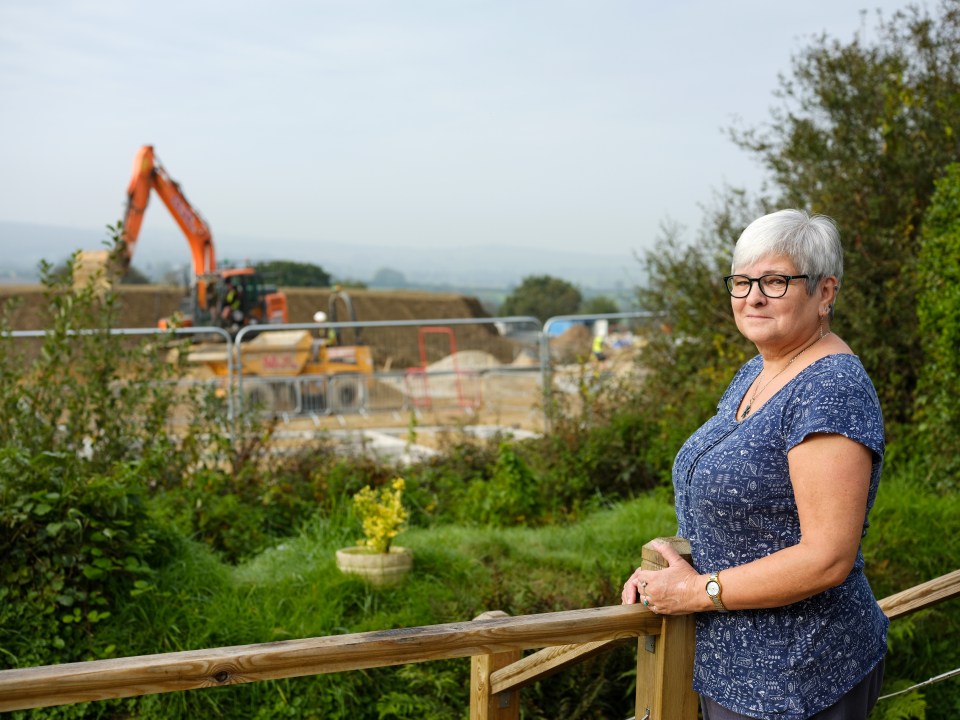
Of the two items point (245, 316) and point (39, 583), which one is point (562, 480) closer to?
point (39, 583)

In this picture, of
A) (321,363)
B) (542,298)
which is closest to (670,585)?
(321,363)

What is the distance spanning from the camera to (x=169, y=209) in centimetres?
1938

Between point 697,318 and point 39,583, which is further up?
point 697,318

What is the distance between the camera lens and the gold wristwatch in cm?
211

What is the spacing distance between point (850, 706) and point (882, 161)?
6.82 metres

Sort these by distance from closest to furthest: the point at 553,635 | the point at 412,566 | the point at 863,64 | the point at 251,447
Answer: the point at 553,635 < the point at 412,566 < the point at 251,447 < the point at 863,64

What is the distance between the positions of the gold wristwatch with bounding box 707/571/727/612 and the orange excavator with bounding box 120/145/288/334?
16.1 meters

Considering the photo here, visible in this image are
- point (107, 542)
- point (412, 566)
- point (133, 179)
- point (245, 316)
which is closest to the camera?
point (107, 542)

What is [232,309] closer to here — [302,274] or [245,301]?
[245,301]

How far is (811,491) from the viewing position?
197 centimetres

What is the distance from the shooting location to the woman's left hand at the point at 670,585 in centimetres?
217

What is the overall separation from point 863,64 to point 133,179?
521 inches

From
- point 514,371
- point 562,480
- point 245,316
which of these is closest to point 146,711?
point 562,480

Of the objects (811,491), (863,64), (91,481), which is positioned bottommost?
(91,481)
